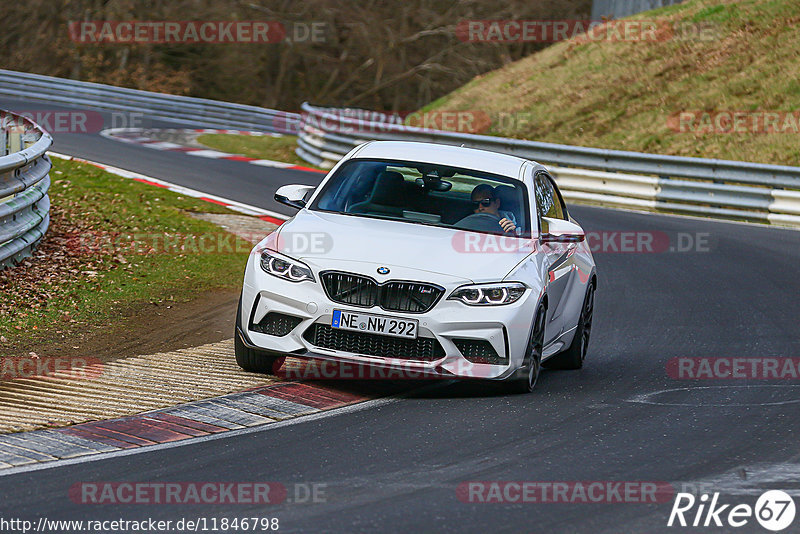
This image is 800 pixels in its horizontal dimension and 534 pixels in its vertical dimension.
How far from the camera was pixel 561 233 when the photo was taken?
8789 mm

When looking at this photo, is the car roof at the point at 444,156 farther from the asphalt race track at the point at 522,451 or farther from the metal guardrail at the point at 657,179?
the metal guardrail at the point at 657,179

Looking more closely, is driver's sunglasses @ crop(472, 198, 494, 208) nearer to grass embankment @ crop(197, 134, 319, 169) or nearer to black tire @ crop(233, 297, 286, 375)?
black tire @ crop(233, 297, 286, 375)

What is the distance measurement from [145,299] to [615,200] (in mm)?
12093

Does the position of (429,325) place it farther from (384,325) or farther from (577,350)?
(577,350)

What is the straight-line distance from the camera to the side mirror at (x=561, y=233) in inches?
345

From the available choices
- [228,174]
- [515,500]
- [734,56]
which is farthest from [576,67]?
[515,500]

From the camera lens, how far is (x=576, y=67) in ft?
104

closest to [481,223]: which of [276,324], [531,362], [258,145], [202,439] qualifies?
[531,362]

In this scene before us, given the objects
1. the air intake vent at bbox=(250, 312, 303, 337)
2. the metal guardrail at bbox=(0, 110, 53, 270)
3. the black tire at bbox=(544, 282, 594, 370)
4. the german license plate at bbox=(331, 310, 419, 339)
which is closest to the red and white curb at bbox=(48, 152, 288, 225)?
the metal guardrail at bbox=(0, 110, 53, 270)

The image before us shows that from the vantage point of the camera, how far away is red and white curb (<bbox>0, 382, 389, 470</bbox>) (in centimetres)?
631

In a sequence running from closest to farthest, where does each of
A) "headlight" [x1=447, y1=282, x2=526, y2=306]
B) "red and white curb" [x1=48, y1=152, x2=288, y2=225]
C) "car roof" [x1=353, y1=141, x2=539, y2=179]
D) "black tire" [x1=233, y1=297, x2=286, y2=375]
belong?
"headlight" [x1=447, y1=282, x2=526, y2=306], "black tire" [x1=233, y1=297, x2=286, y2=375], "car roof" [x1=353, y1=141, x2=539, y2=179], "red and white curb" [x1=48, y1=152, x2=288, y2=225]

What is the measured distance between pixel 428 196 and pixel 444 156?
50 centimetres

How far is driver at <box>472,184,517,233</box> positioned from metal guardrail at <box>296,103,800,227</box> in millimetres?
12492

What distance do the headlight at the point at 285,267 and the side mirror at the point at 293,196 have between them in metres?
0.94
